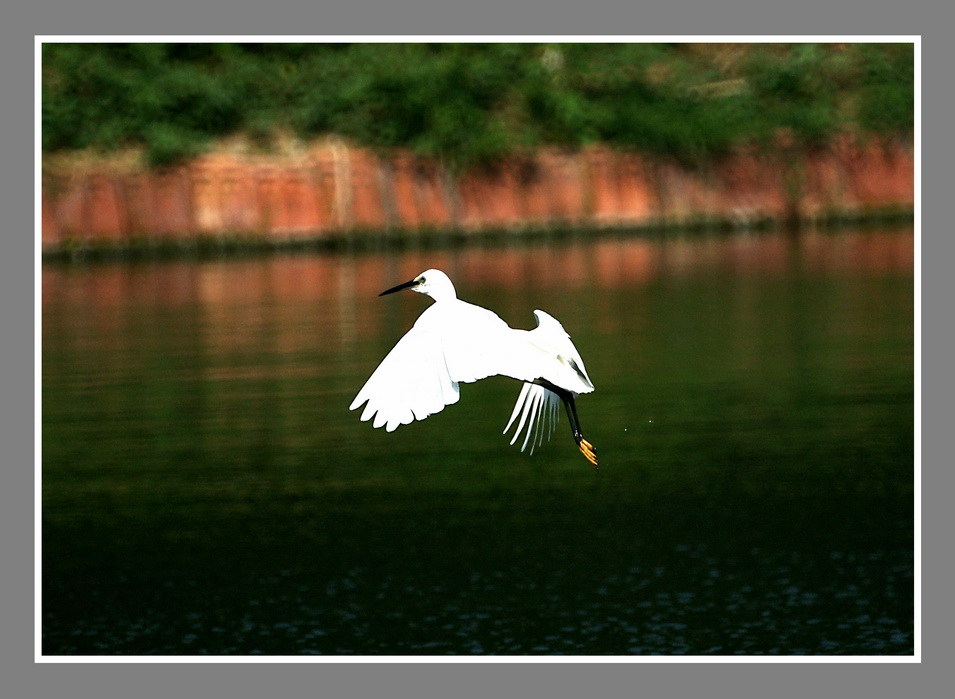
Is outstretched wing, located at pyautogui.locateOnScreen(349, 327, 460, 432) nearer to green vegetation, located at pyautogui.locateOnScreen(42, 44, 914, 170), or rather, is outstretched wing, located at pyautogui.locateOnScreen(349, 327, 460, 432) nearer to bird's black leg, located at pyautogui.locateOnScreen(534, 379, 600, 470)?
bird's black leg, located at pyautogui.locateOnScreen(534, 379, 600, 470)

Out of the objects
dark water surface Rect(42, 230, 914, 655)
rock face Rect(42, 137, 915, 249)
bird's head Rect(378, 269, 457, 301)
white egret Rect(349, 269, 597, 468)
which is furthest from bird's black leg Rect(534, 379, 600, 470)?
rock face Rect(42, 137, 915, 249)

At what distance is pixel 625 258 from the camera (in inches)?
1348

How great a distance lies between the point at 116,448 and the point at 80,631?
198 inches

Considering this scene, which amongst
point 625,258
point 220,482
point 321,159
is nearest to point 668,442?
point 220,482

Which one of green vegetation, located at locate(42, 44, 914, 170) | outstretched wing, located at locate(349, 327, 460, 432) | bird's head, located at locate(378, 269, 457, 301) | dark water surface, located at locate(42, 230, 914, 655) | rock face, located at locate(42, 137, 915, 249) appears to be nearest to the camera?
outstretched wing, located at locate(349, 327, 460, 432)

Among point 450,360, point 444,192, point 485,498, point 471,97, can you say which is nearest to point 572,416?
point 450,360

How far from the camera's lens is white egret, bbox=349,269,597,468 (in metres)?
8.55

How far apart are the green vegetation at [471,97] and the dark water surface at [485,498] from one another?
54.0ft

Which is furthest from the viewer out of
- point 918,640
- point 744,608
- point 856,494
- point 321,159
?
point 321,159

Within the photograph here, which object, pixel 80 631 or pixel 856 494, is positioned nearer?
pixel 80 631

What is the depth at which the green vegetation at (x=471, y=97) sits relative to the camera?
39375mm

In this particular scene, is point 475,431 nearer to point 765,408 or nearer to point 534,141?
point 765,408

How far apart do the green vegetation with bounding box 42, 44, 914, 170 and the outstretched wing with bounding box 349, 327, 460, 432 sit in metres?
A: 31.4

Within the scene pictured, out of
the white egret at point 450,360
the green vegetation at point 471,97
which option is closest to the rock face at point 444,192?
the green vegetation at point 471,97
